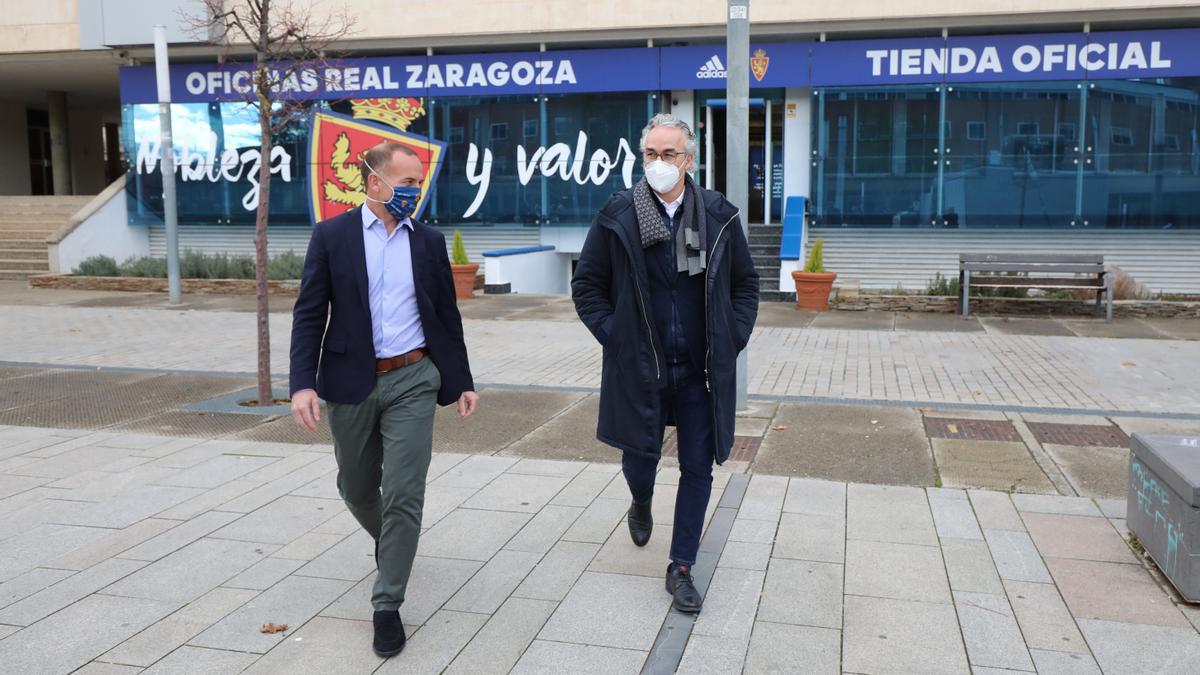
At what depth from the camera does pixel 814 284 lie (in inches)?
577

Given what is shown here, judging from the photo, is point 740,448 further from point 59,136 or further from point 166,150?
point 59,136

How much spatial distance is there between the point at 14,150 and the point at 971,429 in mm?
29678

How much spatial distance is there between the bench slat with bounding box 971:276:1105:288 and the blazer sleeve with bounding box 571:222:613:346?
35.1 ft

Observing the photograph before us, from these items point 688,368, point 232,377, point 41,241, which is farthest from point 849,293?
point 41,241

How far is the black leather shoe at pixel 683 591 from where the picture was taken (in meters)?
4.01

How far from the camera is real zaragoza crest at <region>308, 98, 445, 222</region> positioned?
63.5 feet

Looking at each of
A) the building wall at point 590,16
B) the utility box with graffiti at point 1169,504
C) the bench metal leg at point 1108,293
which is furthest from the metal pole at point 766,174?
the utility box with graffiti at point 1169,504

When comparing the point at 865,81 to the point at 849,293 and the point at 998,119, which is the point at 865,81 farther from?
the point at 849,293

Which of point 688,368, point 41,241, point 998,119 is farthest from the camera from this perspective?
point 41,241

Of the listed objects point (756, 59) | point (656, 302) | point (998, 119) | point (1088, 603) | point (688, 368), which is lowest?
point (1088, 603)

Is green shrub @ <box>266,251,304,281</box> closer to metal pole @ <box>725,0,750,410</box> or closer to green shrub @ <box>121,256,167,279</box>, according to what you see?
green shrub @ <box>121,256,167,279</box>

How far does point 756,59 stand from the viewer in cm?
1778

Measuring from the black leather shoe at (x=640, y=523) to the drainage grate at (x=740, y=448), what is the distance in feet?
5.56

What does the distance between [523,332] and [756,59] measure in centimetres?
799
